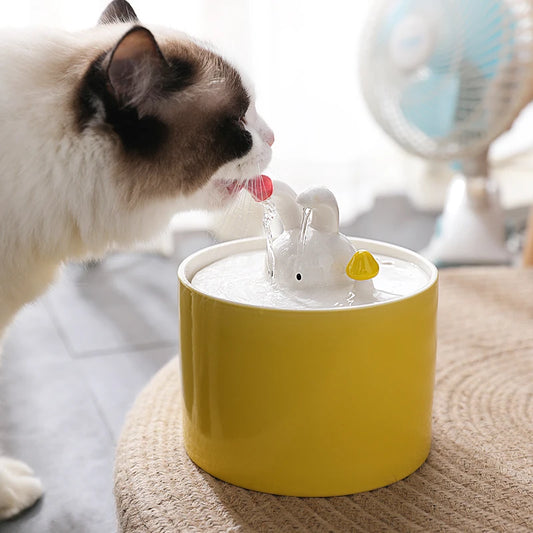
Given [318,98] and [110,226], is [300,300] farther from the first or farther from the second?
[318,98]

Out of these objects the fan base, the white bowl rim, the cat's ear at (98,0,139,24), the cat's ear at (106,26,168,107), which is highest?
the cat's ear at (98,0,139,24)

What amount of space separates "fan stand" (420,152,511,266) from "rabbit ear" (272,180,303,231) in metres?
1.16

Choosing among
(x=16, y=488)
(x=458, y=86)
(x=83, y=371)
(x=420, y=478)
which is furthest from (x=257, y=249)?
(x=458, y=86)

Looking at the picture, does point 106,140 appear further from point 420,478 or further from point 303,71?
point 303,71

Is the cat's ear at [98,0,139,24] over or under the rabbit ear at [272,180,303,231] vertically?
over

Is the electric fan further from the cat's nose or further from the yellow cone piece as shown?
the yellow cone piece

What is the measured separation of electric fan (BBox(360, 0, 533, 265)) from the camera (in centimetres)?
160

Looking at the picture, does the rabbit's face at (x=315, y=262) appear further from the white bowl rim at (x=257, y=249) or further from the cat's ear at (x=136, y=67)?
the cat's ear at (x=136, y=67)

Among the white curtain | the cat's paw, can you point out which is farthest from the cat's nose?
the white curtain

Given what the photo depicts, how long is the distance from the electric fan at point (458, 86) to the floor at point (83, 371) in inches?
16.2

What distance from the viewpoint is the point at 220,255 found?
2.91ft

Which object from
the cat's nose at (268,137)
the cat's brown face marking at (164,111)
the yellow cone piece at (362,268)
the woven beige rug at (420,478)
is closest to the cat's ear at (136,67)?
the cat's brown face marking at (164,111)

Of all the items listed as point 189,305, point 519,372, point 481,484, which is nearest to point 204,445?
point 189,305

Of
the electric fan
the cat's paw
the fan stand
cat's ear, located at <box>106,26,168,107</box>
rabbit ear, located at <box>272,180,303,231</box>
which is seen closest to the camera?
cat's ear, located at <box>106,26,168,107</box>
